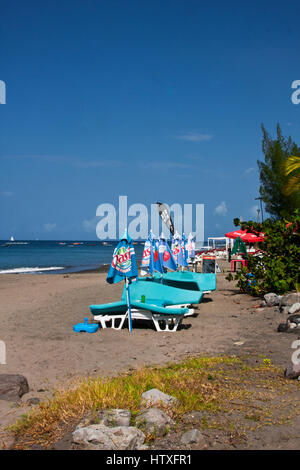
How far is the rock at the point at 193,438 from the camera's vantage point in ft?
12.2

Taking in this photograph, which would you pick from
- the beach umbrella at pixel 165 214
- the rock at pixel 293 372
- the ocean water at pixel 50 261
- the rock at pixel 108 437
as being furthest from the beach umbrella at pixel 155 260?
the ocean water at pixel 50 261

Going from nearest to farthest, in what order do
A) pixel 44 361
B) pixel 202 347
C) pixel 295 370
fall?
pixel 295 370
pixel 44 361
pixel 202 347

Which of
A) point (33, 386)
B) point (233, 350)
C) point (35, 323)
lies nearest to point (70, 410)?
point (33, 386)

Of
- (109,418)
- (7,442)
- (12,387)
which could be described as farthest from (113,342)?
(7,442)

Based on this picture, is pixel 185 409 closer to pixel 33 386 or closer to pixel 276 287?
pixel 33 386

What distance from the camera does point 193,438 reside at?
372 cm

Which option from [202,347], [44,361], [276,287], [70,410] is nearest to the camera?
[70,410]

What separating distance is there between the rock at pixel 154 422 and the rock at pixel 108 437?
0.38 feet

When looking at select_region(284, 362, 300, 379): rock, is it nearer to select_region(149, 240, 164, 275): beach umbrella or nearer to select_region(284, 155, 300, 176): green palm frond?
select_region(284, 155, 300, 176): green palm frond

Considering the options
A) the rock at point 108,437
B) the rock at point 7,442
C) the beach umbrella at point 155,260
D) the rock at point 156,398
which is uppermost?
the beach umbrella at point 155,260

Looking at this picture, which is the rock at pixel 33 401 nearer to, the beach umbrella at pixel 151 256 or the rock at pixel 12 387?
the rock at pixel 12 387

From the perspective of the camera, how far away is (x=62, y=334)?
29.9ft

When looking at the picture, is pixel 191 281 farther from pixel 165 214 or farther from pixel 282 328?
pixel 282 328

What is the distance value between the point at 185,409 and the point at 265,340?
3922 millimetres
